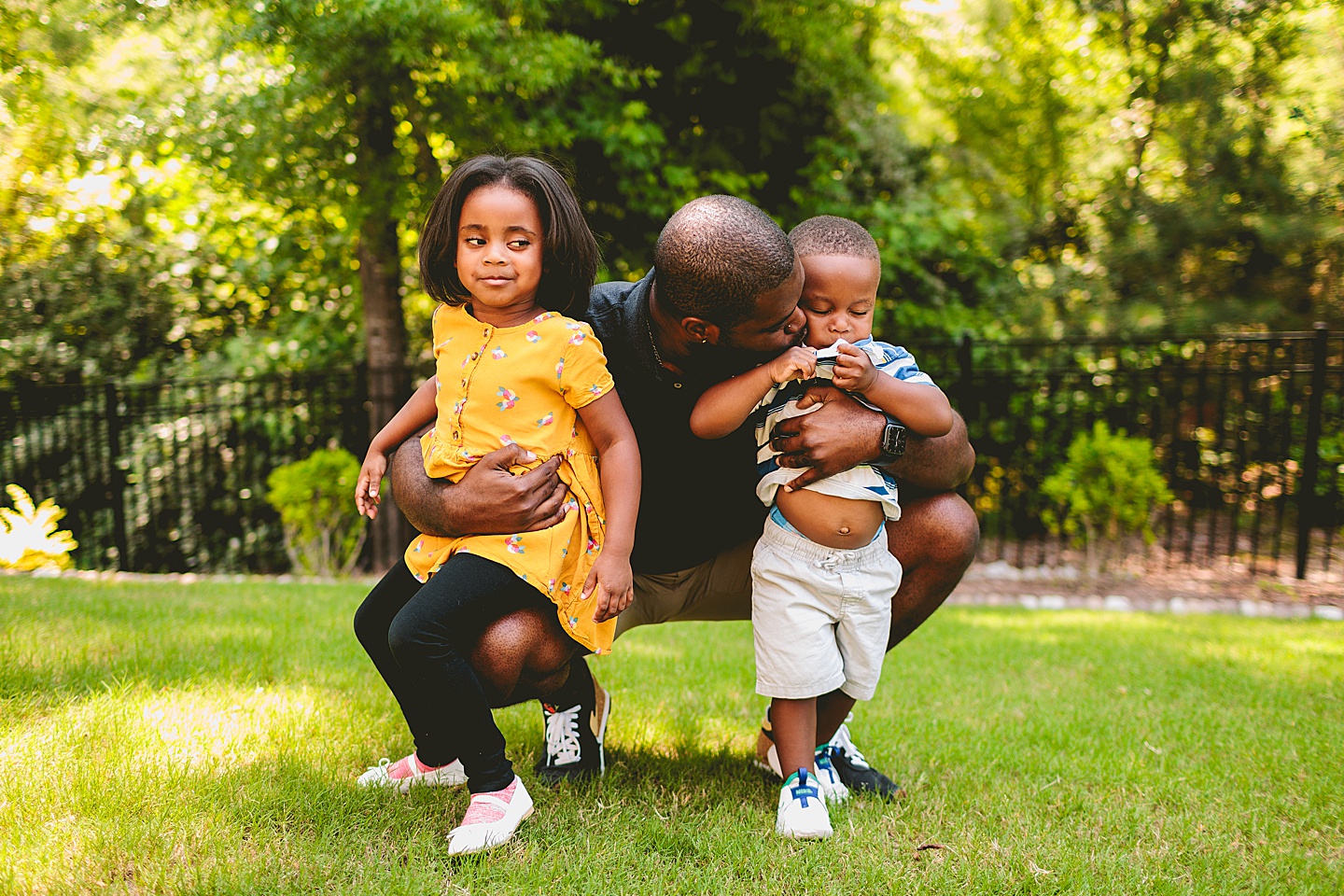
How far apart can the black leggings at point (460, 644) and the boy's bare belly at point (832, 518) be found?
668 millimetres

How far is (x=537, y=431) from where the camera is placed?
223 cm

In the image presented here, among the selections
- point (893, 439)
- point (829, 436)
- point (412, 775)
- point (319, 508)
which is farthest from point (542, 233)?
point (319, 508)

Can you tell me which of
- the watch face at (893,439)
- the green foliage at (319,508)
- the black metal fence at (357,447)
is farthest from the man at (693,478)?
the black metal fence at (357,447)

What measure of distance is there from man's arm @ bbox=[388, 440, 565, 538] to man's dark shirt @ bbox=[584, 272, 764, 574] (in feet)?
1.15

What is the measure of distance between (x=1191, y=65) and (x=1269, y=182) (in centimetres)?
153

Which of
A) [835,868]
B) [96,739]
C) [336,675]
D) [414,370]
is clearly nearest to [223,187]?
[414,370]

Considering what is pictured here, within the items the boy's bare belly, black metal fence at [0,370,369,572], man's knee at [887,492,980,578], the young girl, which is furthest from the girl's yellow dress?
black metal fence at [0,370,369,572]

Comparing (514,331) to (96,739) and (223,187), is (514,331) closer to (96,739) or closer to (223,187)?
(96,739)

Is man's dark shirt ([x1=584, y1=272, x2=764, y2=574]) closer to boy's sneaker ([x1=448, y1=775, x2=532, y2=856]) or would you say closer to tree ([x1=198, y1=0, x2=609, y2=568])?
boy's sneaker ([x1=448, y1=775, x2=532, y2=856])

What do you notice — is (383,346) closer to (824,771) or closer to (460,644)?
(460,644)

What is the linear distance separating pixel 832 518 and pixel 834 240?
0.70 meters

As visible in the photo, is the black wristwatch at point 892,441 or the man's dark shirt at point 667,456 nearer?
the black wristwatch at point 892,441

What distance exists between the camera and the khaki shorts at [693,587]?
266 cm

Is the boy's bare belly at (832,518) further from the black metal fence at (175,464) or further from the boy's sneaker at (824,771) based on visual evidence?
the black metal fence at (175,464)
